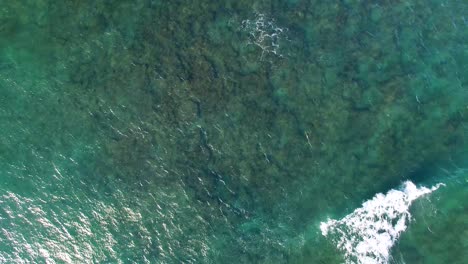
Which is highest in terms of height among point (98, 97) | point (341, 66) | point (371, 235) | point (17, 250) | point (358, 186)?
point (341, 66)

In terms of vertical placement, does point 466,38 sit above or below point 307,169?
above

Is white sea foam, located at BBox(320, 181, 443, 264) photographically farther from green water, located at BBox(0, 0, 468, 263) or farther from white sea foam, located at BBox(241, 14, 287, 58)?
white sea foam, located at BBox(241, 14, 287, 58)

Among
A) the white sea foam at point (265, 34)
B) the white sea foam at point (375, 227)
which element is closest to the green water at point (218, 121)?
the white sea foam at point (265, 34)

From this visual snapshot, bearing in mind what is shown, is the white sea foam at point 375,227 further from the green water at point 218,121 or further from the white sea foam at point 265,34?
the white sea foam at point 265,34

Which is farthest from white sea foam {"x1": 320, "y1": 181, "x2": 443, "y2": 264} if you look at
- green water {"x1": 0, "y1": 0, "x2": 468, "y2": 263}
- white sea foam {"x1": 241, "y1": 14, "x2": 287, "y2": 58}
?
white sea foam {"x1": 241, "y1": 14, "x2": 287, "y2": 58}

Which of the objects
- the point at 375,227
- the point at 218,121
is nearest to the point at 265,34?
the point at 218,121

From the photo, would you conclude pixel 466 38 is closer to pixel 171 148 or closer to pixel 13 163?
pixel 171 148

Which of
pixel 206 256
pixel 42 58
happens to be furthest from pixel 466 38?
pixel 42 58
